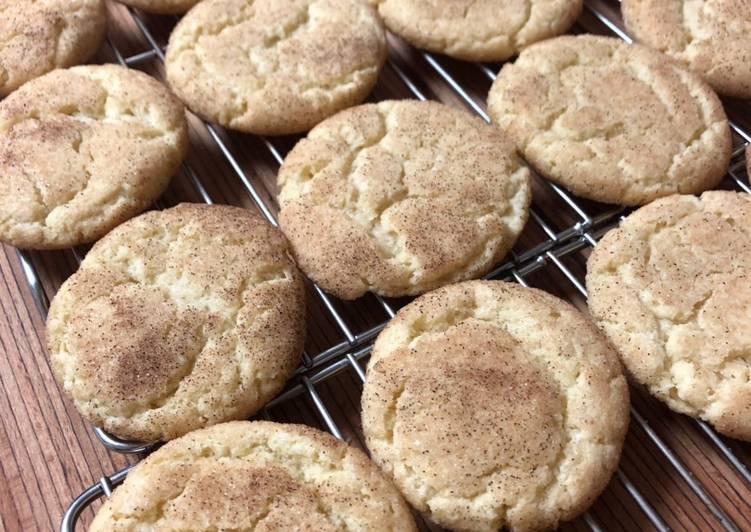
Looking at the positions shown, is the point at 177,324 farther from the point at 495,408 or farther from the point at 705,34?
the point at 705,34

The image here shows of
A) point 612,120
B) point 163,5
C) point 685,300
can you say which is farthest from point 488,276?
point 163,5

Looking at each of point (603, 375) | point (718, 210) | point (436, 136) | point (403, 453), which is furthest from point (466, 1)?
point (403, 453)

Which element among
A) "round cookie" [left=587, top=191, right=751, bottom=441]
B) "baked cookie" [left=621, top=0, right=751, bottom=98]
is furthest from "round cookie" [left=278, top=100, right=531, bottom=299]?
"baked cookie" [left=621, top=0, right=751, bottom=98]

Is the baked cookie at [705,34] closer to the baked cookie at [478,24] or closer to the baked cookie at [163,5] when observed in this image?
the baked cookie at [478,24]

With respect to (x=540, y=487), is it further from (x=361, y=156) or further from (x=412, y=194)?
(x=361, y=156)

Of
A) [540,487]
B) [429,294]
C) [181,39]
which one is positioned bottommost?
[540,487]

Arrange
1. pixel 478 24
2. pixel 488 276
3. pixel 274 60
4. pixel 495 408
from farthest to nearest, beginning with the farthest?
pixel 478 24
pixel 274 60
pixel 488 276
pixel 495 408
